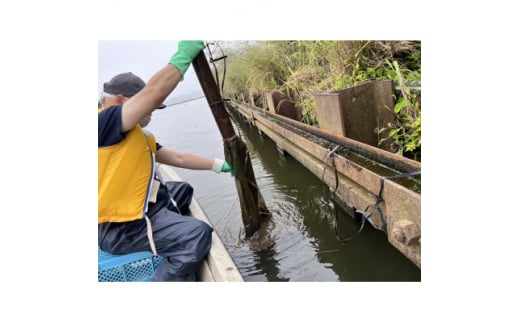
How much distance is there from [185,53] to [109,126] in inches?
23.1

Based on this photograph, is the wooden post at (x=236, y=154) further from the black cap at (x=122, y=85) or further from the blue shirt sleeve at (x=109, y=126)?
the blue shirt sleeve at (x=109, y=126)

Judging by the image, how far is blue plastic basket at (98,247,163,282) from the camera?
7.52ft

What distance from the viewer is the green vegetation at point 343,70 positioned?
2904 mm

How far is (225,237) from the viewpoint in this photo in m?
3.19

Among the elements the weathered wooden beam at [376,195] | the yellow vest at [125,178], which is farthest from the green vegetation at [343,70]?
the yellow vest at [125,178]

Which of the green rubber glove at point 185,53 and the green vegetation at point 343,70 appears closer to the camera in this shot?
the green rubber glove at point 185,53

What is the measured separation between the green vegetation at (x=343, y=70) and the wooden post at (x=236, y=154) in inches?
50.7

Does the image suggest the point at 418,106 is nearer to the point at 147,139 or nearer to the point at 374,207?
the point at 374,207

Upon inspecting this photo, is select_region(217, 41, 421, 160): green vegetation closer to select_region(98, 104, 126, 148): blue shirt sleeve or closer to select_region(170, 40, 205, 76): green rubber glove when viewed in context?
select_region(170, 40, 205, 76): green rubber glove

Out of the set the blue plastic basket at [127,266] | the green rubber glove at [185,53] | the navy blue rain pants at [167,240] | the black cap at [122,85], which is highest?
the green rubber glove at [185,53]

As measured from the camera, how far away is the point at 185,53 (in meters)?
1.95

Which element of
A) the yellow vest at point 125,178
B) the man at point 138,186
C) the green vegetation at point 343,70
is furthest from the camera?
the green vegetation at point 343,70
